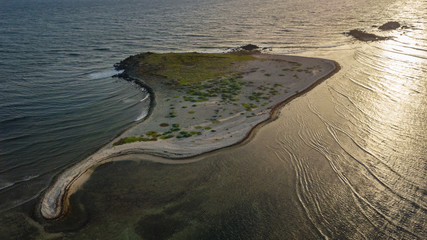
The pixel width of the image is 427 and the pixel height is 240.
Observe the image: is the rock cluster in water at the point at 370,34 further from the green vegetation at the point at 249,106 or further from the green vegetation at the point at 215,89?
the green vegetation at the point at 249,106

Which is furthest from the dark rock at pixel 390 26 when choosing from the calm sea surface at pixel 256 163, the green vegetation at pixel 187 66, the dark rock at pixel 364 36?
the green vegetation at pixel 187 66

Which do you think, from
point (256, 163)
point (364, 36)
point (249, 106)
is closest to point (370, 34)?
point (364, 36)

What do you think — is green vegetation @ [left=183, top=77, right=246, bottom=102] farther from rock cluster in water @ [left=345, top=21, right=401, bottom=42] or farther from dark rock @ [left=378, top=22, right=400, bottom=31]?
dark rock @ [left=378, top=22, right=400, bottom=31]

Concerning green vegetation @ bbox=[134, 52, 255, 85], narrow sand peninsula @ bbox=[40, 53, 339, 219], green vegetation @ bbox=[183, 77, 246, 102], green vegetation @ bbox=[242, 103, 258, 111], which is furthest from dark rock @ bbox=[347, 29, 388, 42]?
green vegetation @ bbox=[242, 103, 258, 111]

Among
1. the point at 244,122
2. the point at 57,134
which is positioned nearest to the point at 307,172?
the point at 244,122

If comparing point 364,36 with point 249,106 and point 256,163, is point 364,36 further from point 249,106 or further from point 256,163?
point 256,163

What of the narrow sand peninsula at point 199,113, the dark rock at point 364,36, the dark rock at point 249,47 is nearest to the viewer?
the narrow sand peninsula at point 199,113
